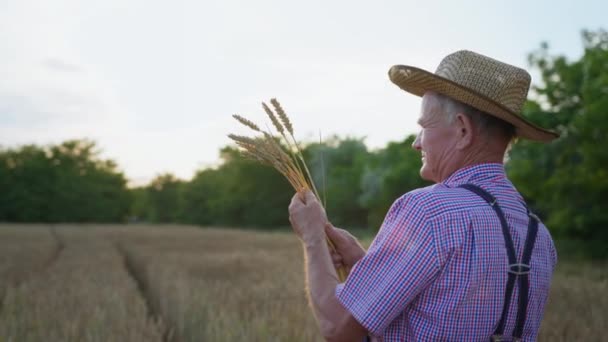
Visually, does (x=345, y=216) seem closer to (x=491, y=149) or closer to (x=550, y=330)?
(x=550, y=330)

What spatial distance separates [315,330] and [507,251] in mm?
3001

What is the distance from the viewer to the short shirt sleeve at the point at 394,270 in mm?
1362

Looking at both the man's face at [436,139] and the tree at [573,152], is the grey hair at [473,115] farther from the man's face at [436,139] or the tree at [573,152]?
the tree at [573,152]

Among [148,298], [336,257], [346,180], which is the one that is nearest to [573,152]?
[148,298]

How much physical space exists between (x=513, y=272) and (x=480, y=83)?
1.83 ft

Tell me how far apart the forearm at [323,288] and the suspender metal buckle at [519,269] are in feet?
1.49

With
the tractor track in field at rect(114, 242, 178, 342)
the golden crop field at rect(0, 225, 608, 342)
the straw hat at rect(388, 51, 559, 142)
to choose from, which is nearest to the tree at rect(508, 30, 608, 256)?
the golden crop field at rect(0, 225, 608, 342)

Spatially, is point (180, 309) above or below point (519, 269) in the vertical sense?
below

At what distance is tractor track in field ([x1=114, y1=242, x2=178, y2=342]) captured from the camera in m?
5.09

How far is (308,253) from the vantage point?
164 cm

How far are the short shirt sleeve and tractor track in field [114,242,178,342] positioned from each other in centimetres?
318

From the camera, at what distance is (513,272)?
1454 millimetres

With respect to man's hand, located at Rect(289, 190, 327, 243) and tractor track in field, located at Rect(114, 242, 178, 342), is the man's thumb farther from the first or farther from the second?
tractor track in field, located at Rect(114, 242, 178, 342)

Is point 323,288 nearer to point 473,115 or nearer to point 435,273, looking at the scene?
point 435,273
